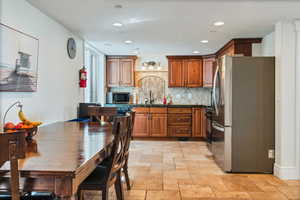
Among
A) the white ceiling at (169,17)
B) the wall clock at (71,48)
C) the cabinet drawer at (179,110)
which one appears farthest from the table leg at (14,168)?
the cabinet drawer at (179,110)

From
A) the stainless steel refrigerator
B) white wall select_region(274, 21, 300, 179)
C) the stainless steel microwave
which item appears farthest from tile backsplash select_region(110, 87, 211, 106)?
white wall select_region(274, 21, 300, 179)

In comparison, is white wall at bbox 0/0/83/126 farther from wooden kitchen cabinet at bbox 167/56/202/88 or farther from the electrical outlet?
the electrical outlet

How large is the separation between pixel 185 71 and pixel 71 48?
3.35 meters

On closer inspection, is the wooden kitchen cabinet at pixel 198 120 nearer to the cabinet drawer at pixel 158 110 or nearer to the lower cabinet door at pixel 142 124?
the cabinet drawer at pixel 158 110

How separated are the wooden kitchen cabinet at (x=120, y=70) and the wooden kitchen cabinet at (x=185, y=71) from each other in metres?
1.07

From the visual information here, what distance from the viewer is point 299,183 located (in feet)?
10.5

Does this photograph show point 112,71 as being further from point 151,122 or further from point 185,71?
point 185,71

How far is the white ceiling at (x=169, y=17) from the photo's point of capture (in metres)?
2.86

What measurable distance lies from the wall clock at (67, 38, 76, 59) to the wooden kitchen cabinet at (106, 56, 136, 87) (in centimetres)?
233

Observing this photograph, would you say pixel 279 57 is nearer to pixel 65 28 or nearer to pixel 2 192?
pixel 65 28

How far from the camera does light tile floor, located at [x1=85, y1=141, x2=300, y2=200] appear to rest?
2.75 m

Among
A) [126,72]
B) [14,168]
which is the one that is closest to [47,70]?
[14,168]

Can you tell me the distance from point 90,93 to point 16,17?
327cm

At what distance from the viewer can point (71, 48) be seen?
13.5 ft
